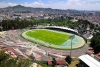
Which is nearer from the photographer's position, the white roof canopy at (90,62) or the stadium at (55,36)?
the white roof canopy at (90,62)

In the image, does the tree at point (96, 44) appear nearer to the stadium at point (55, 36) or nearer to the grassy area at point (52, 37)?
the stadium at point (55, 36)

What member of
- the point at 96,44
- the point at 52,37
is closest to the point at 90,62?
the point at 96,44

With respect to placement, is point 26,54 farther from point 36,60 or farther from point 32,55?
point 36,60

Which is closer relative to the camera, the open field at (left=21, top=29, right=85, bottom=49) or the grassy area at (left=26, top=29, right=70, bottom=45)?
the open field at (left=21, top=29, right=85, bottom=49)

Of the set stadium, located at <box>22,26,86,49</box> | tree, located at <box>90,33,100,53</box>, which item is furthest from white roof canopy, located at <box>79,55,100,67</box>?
stadium, located at <box>22,26,86,49</box>

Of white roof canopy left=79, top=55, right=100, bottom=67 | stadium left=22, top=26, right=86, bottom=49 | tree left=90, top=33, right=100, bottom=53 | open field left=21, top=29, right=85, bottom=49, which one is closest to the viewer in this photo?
white roof canopy left=79, top=55, right=100, bottom=67

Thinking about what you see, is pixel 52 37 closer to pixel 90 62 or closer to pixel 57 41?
pixel 57 41

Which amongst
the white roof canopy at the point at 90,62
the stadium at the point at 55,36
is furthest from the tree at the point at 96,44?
the white roof canopy at the point at 90,62

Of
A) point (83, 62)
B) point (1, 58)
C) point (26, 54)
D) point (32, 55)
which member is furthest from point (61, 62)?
point (1, 58)

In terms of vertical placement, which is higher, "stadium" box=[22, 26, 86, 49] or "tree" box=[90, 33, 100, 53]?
"tree" box=[90, 33, 100, 53]

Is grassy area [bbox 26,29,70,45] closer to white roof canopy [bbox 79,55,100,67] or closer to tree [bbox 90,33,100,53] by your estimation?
tree [bbox 90,33,100,53]
